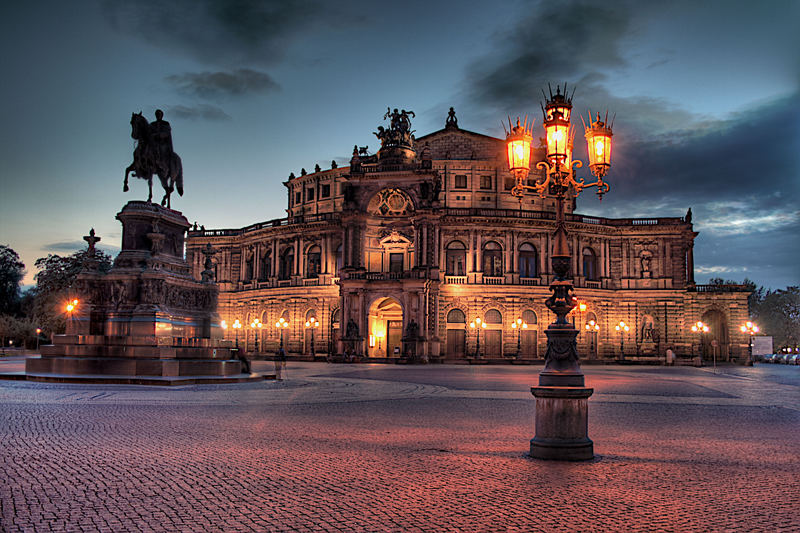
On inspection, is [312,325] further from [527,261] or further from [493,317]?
[527,261]

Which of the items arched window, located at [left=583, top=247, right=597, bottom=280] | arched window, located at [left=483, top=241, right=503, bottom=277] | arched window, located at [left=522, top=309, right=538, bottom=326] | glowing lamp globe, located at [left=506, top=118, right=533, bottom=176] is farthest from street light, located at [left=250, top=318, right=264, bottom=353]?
glowing lamp globe, located at [left=506, top=118, right=533, bottom=176]

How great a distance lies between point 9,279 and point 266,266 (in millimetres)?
43680

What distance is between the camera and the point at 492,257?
217ft

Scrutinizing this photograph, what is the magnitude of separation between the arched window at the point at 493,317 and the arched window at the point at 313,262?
17.1 m

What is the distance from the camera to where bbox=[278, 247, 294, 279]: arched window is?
233ft

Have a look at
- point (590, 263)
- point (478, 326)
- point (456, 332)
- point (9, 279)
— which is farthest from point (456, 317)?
point (9, 279)

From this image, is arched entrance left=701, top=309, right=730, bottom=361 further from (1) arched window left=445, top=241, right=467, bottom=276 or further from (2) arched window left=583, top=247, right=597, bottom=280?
(1) arched window left=445, top=241, right=467, bottom=276

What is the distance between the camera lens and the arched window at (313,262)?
224 feet

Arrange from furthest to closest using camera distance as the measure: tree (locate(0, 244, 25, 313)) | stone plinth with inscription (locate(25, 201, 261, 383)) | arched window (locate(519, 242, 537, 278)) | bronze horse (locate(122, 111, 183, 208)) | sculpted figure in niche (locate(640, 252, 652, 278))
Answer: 1. tree (locate(0, 244, 25, 313))
2. sculpted figure in niche (locate(640, 252, 652, 278))
3. arched window (locate(519, 242, 537, 278))
4. bronze horse (locate(122, 111, 183, 208))
5. stone plinth with inscription (locate(25, 201, 261, 383))

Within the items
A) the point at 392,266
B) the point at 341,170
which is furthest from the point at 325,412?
the point at 341,170

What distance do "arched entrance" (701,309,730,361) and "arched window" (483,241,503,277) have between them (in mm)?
23770

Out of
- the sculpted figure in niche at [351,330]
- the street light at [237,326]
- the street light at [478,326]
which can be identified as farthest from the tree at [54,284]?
the street light at [478,326]

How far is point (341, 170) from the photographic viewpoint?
75062mm

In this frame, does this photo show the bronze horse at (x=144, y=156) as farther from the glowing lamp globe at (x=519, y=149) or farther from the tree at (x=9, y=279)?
the tree at (x=9, y=279)
